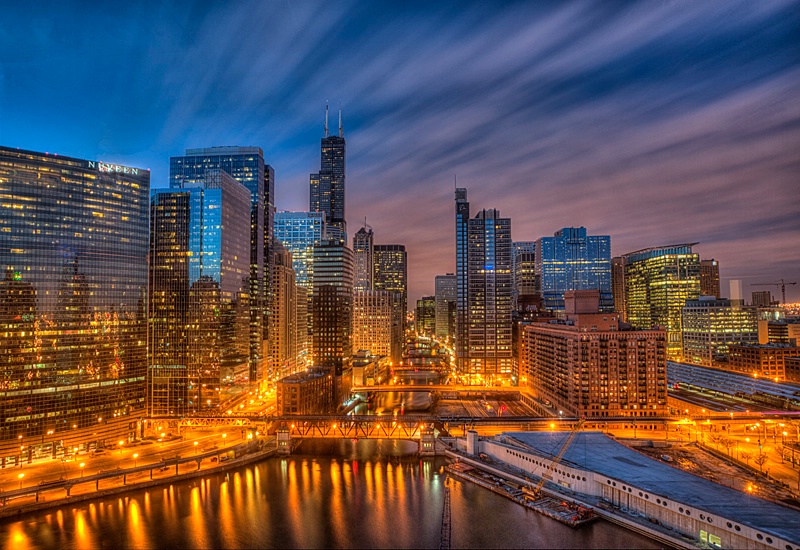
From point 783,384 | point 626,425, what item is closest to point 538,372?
point 626,425

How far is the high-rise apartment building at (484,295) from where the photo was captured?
161375 millimetres

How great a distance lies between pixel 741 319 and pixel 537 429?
122 meters

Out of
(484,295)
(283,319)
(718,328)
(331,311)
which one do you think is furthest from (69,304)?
(718,328)

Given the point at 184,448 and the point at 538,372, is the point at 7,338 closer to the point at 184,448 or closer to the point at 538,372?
the point at 184,448

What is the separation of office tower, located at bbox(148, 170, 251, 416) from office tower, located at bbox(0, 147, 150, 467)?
32.8ft

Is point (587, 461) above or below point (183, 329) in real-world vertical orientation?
below

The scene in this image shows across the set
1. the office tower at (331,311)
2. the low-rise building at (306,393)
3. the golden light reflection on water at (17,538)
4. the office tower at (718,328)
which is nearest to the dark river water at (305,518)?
the golden light reflection on water at (17,538)

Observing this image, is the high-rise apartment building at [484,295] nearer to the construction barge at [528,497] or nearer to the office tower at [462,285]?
the office tower at [462,285]

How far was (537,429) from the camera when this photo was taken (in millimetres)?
91750

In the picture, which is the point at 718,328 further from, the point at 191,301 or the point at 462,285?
the point at 191,301

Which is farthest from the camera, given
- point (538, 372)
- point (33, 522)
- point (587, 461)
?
point (538, 372)

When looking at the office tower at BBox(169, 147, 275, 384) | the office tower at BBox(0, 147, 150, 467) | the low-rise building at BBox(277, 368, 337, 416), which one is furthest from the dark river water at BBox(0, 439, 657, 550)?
the office tower at BBox(169, 147, 275, 384)

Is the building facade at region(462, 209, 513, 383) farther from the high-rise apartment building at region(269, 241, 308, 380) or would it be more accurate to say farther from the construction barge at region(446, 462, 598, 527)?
the construction barge at region(446, 462, 598, 527)

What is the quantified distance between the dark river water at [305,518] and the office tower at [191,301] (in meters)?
38.3
